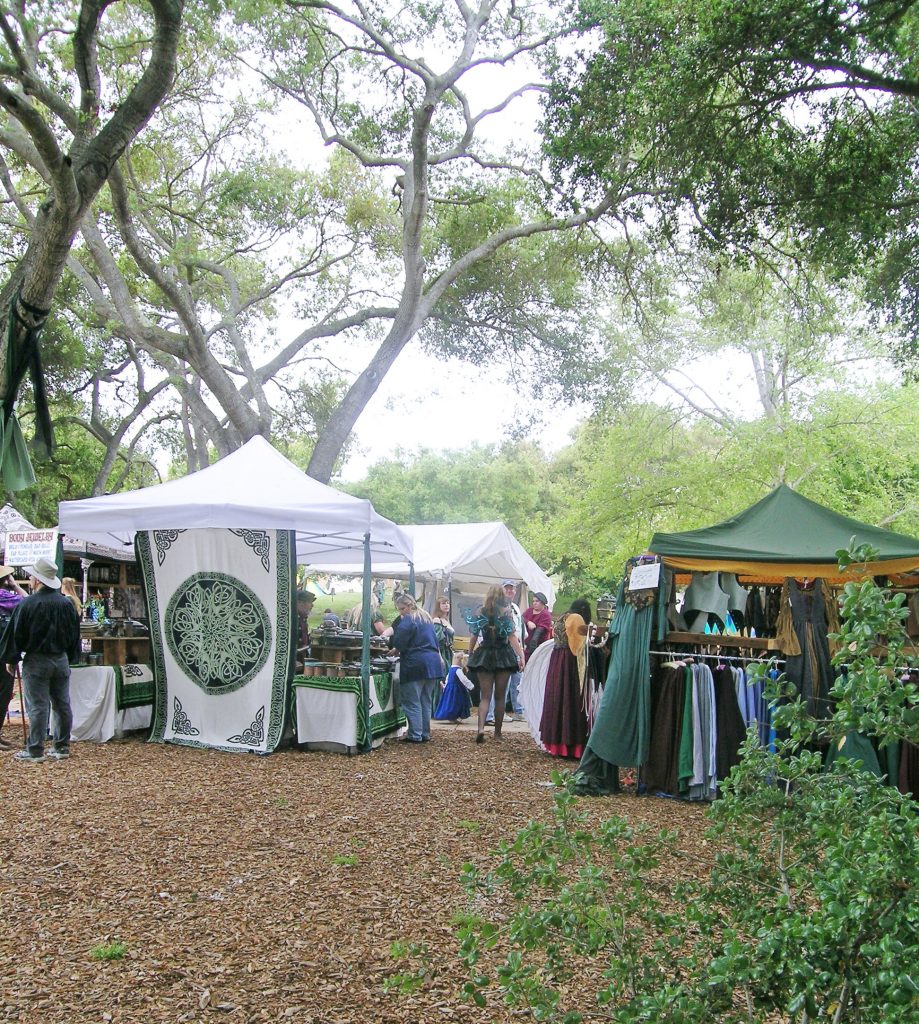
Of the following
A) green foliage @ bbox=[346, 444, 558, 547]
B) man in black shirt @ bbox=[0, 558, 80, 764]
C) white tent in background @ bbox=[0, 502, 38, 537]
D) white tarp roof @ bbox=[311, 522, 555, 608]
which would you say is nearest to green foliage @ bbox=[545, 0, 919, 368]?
man in black shirt @ bbox=[0, 558, 80, 764]

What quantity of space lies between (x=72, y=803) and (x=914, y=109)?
8.87m

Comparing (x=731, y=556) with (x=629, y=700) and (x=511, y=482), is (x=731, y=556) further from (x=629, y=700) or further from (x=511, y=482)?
(x=511, y=482)

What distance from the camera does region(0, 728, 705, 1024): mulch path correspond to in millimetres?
3332

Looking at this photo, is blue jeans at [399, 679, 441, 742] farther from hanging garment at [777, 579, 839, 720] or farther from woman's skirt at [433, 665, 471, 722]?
hanging garment at [777, 579, 839, 720]

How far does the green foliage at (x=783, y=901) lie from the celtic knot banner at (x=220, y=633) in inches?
256

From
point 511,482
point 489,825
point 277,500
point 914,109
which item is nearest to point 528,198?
point 914,109

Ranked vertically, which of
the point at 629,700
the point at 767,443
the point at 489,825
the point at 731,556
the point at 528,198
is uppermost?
the point at 528,198

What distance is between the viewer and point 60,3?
270 inches

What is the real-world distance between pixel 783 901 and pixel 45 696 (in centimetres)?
735

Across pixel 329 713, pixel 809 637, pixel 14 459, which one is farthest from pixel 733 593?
pixel 14 459

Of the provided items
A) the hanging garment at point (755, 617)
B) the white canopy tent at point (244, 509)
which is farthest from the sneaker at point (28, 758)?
the hanging garment at point (755, 617)

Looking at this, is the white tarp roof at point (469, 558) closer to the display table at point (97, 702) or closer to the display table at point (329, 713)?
the display table at point (329, 713)

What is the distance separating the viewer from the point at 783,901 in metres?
1.92

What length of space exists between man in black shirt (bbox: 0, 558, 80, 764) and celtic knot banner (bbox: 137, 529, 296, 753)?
1246 millimetres
